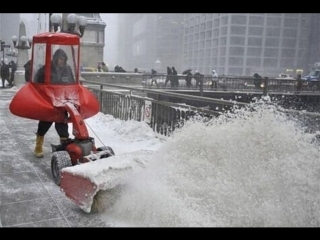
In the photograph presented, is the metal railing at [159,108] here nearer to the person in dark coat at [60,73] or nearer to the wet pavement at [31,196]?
the person in dark coat at [60,73]

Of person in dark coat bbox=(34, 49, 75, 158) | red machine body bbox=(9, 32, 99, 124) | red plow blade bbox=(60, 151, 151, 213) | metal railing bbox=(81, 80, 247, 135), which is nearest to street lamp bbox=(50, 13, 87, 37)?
metal railing bbox=(81, 80, 247, 135)

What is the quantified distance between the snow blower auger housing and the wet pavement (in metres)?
0.33

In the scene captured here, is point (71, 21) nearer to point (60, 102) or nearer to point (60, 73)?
point (60, 73)

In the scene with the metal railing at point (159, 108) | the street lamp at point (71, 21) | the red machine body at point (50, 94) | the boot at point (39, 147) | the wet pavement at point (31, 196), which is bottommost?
the wet pavement at point (31, 196)

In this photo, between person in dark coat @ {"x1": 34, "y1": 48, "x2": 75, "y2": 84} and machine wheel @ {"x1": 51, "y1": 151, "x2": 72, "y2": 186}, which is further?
person in dark coat @ {"x1": 34, "y1": 48, "x2": 75, "y2": 84}

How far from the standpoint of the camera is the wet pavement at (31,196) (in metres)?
3.77

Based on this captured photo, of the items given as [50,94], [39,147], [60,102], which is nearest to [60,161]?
[60,102]

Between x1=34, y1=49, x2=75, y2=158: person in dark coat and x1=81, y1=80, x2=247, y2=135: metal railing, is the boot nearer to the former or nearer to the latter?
x1=34, y1=49, x2=75, y2=158: person in dark coat

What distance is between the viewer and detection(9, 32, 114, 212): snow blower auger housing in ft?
15.8

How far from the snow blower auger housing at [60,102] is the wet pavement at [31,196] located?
1.08 feet

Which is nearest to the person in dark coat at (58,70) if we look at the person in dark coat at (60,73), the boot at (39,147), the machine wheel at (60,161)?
the person in dark coat at (60,73)

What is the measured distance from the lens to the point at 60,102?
5.42m

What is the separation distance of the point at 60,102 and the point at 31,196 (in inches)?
60.7
